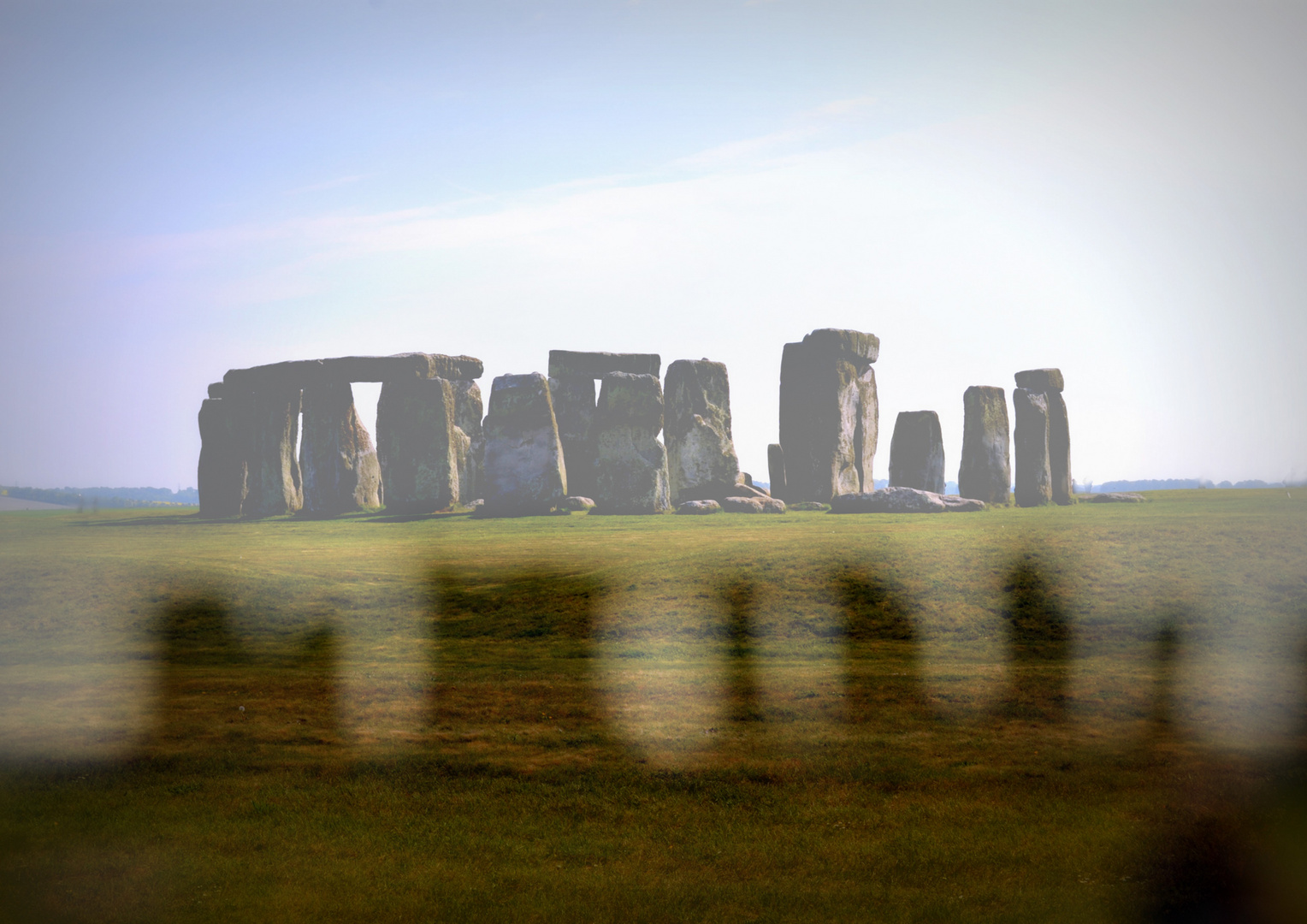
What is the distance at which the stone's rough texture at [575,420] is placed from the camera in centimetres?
2708

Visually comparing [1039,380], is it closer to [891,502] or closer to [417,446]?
[891,502]

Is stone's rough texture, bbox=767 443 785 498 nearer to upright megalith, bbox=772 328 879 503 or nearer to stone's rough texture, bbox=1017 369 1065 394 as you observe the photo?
upright megalith, bbox=772 328 879 503

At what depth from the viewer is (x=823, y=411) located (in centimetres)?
2606

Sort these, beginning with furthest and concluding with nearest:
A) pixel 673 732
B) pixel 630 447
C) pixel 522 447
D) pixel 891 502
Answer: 1. pixel 630 447
2. pixel 522 447
3. pixel 891 502
4. pixel 673 732

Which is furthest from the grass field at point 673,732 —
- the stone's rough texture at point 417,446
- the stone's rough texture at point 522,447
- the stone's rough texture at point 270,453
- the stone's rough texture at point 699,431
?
the stone's rough texture at point 270,453

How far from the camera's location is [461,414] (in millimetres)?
28750

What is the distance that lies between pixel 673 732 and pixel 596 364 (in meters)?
20.5

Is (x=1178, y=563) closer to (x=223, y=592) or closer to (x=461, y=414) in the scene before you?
(x=223, y=592)

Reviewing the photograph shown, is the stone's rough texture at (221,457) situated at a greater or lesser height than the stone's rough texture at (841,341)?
lesser

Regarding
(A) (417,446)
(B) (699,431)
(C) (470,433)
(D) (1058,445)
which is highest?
(C) (470,433)

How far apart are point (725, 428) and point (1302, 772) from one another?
20.1 metres

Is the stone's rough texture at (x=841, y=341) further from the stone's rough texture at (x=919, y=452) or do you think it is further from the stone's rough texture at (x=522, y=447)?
the stone's rough texture at (x=522, y=447)

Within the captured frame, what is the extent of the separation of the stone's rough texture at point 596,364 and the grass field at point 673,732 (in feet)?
40.4

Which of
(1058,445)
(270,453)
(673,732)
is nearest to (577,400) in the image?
(270,453)
